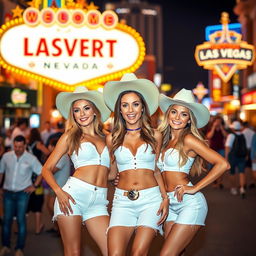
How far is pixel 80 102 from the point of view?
4.96 metres

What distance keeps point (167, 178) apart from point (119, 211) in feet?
1.89

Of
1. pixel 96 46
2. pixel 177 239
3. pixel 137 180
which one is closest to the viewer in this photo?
pixel 177 239

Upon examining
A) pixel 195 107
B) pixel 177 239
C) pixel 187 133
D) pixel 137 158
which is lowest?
pixel 177 239

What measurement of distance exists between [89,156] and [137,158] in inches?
19.0

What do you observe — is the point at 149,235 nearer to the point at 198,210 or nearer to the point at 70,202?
the point at 198,210

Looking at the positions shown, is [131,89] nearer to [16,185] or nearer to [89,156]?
[89,156]

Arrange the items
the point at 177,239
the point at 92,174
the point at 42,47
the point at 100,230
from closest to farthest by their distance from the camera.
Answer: the point at 177,239, the point at 100,230, the point at 92,174, the point at 42,47

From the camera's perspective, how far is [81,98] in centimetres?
502

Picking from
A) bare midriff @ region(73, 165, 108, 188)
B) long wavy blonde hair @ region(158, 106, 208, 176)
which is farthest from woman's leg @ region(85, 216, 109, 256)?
long wavy blonde hair @ region(158, 106, 208, 176)

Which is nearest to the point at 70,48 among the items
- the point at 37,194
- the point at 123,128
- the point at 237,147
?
the point at 37,194

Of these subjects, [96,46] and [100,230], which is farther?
[96,46]

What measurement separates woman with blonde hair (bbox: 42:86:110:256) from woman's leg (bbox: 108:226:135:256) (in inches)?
11.9

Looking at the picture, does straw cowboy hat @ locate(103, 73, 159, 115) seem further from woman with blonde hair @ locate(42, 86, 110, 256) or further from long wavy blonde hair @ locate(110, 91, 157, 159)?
woman with blonde hair @ locate(42, 86, 110, 256)

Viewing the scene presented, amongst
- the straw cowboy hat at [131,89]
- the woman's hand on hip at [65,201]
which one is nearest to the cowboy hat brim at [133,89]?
the straw cowboy hat at [131,89]
